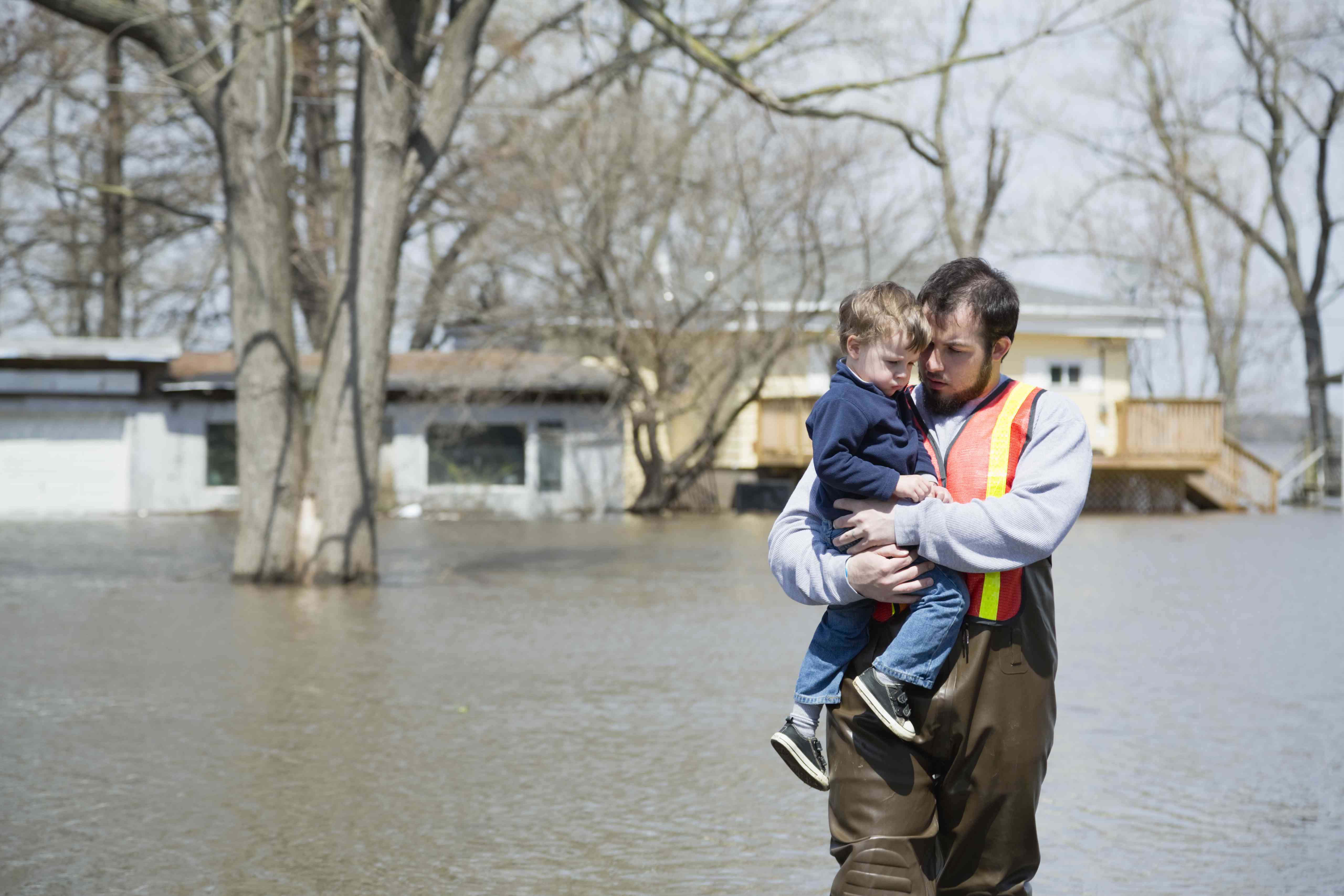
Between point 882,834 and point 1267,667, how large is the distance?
739 centimetres

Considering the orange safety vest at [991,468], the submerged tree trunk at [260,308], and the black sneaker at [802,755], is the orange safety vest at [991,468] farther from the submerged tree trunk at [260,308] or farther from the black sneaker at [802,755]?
the submerged tree trunk at [260,308]

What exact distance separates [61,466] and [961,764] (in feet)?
96.9

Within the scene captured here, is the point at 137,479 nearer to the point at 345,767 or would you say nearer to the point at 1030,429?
the point at 345,767

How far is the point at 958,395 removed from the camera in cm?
312

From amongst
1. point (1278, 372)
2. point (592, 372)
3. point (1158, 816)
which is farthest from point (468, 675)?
point (1278, 372)

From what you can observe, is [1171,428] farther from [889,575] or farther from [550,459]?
[889,575]

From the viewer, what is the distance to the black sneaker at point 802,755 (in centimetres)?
315

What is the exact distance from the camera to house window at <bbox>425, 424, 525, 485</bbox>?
31.2 metres

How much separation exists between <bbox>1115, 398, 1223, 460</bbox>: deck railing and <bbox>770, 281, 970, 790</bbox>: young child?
30746 mm

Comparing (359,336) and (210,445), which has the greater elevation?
(359,336)

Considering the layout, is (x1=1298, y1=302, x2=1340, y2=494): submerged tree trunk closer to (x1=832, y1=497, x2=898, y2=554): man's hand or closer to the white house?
the white house

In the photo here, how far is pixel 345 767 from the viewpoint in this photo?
21.0 ft

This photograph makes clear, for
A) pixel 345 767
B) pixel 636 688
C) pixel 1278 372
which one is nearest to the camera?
pixel 345 767

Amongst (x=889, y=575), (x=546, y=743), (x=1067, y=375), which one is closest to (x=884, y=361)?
(x=889, y=575)
